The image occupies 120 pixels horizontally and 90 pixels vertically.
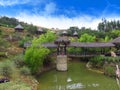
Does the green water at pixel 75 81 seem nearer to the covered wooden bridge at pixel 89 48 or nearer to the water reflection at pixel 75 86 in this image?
the water reflection at pixel 75 86

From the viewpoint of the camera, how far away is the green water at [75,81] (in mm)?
25342

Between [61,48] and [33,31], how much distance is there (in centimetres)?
3168

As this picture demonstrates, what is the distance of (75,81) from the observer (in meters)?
28.6

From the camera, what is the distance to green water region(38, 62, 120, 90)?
25342mm

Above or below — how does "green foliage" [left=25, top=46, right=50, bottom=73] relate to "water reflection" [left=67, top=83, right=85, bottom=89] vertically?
above

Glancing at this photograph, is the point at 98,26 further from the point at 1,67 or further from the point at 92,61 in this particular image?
the point at 1,67

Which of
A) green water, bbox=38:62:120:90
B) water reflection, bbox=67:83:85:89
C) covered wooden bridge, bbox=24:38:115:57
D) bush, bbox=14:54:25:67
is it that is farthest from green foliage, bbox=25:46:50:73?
covered wooden bridge, bbox=24:38:115:57

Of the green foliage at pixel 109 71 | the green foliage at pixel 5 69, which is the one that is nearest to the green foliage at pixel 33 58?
the green foliage at pixel 5 69

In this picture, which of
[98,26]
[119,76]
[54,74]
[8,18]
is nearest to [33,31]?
[8,18]

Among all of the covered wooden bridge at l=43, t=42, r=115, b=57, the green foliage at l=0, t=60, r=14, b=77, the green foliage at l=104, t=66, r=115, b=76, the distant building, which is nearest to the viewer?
the green foliage at l=0, t=60, r=14, b=77

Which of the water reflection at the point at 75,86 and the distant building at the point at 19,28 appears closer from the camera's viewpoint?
the water reflection at the point at 75,86

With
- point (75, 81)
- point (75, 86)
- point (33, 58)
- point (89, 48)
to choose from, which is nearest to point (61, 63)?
point (75, 81)

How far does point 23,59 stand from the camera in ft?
99.1

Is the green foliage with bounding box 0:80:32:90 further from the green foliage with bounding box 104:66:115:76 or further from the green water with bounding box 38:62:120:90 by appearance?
the green foliage with bounding box 104:66:115:76
